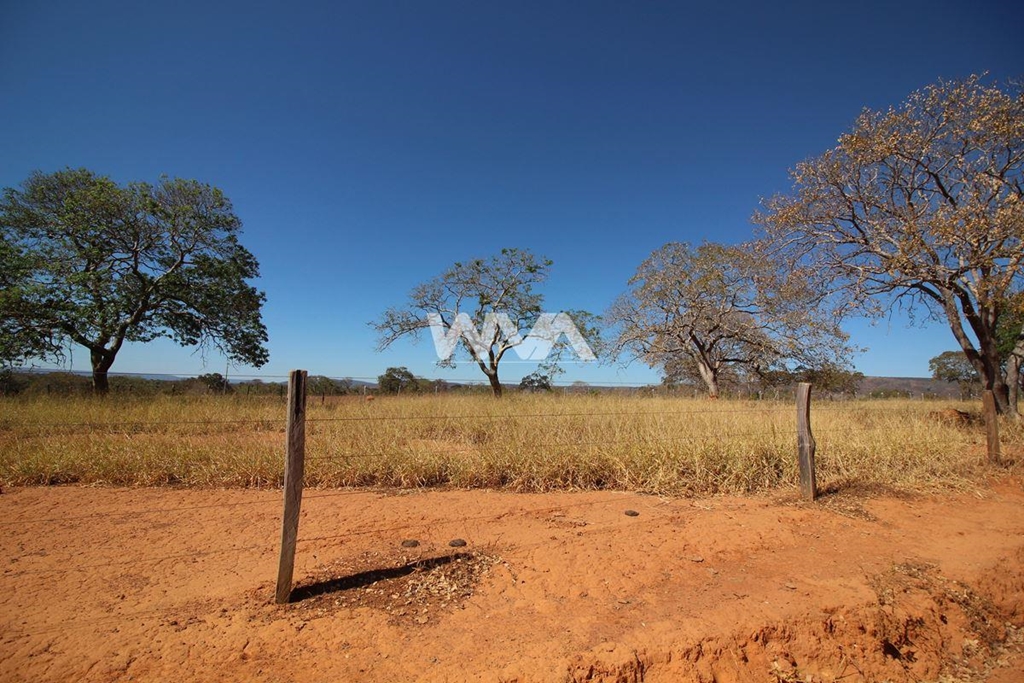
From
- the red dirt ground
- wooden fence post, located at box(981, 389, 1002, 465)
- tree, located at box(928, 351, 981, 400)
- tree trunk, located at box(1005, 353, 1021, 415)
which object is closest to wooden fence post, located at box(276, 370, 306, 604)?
the red dirt ground

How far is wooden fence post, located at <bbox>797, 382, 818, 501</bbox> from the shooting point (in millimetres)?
5148

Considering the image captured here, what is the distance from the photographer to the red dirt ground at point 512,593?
8.45 feet

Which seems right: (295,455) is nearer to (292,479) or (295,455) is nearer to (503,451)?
(292,479)

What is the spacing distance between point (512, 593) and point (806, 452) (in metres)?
4.01

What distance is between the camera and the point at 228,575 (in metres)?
Answer: 3.38

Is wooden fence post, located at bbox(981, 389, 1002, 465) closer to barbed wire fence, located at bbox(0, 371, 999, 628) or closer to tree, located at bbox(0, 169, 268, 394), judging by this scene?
barbed wire fence, located at bbox(0, 371, 999, 628)

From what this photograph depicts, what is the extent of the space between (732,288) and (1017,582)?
52.4 feet

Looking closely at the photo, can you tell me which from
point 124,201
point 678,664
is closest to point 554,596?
point 678,664

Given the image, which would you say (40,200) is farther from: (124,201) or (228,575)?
(228,575)

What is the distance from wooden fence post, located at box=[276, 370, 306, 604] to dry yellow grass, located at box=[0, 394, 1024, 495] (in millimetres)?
2523

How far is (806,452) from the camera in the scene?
5188mm

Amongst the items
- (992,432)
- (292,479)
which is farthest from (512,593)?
(992,432)

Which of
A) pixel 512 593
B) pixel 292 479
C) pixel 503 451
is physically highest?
pixel 292 479

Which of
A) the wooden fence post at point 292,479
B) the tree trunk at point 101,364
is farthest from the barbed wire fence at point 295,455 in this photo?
the tree trunk at point 101,364
